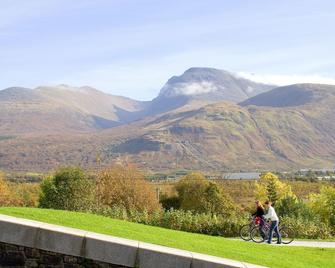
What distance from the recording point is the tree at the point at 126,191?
1886 inches

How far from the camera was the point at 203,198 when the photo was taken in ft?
179

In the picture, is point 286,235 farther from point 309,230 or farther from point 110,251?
point 110,251

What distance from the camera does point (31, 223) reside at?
35.4ft

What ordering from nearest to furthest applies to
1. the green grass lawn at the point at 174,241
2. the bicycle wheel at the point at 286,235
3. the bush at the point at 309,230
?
1. the green grass lawn at the point at 174,241
2. the bicycle wheel at the point at 286,235
3. the bush at the point at 309,230

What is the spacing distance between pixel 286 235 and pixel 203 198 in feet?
97.7

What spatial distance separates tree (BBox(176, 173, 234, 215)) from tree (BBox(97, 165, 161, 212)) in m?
5.18

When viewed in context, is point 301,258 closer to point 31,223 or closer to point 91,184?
point 31,223

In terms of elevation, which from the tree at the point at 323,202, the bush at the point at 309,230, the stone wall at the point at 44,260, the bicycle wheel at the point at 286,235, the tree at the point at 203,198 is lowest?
the tree at the point at 203,198

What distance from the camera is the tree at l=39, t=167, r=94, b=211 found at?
38.6 m

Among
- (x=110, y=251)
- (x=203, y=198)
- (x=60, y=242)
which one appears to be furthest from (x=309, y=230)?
(x=203, y=198)

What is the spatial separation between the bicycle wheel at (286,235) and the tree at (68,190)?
55.0ft

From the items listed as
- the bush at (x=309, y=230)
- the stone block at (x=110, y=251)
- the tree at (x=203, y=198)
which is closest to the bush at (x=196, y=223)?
the bush at (x=309, y=230)

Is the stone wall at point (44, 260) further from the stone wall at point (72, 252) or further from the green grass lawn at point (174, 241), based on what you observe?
the green grass lawn at point (174, 241)

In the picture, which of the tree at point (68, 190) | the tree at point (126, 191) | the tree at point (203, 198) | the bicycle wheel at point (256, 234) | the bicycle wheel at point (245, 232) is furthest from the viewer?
the tree at point (203, 198)
